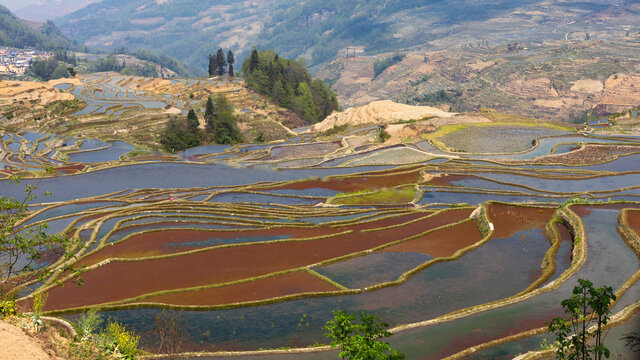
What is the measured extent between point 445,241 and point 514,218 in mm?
7087

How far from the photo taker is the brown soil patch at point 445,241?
31.7 metres

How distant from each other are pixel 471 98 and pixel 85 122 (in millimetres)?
129229

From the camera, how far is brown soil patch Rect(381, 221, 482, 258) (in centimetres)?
3171

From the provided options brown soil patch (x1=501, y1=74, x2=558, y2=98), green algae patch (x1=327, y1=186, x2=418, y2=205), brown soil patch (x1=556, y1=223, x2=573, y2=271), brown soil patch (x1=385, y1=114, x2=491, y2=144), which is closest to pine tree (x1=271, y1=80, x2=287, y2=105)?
brown soil patch (x1=385, y1=114, x2=491, y2=144)

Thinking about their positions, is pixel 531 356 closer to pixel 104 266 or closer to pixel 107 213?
pixel 104 266

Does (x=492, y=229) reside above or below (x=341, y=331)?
below

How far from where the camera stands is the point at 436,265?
29266mm

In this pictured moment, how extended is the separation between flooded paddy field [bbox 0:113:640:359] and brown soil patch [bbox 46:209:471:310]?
0.42 ft

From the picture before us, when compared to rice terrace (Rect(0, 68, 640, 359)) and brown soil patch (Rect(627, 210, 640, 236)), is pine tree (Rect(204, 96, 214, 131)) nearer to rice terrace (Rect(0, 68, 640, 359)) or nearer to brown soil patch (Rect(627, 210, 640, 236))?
rice terrace (Rect(0, 68, 640, 359))

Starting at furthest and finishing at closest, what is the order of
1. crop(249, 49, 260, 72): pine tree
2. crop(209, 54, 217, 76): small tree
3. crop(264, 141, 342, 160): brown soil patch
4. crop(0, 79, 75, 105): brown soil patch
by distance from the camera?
crop(209, 54, 217, 76): small tree
crop(249, 49, 260, 72): pine tree
crop(0, 79, 75, 105): brown soil patch
crop(264, 141, 342, 160): brown soil patch

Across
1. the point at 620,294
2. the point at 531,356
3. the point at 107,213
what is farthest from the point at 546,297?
the point at 107,213

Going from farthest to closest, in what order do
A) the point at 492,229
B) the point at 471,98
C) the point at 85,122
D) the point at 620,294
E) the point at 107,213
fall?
1. the point at 471,98
2. the point at 85,122
3. the point at 107,213
4. the point at 492,229
5. the point at 620,294

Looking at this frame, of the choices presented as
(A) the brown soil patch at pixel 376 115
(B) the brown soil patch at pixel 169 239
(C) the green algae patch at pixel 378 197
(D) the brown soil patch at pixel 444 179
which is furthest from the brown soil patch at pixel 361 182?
(A) the brown soil patch at pixel 376 115

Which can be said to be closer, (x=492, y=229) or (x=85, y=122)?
(x=492, y=229)
